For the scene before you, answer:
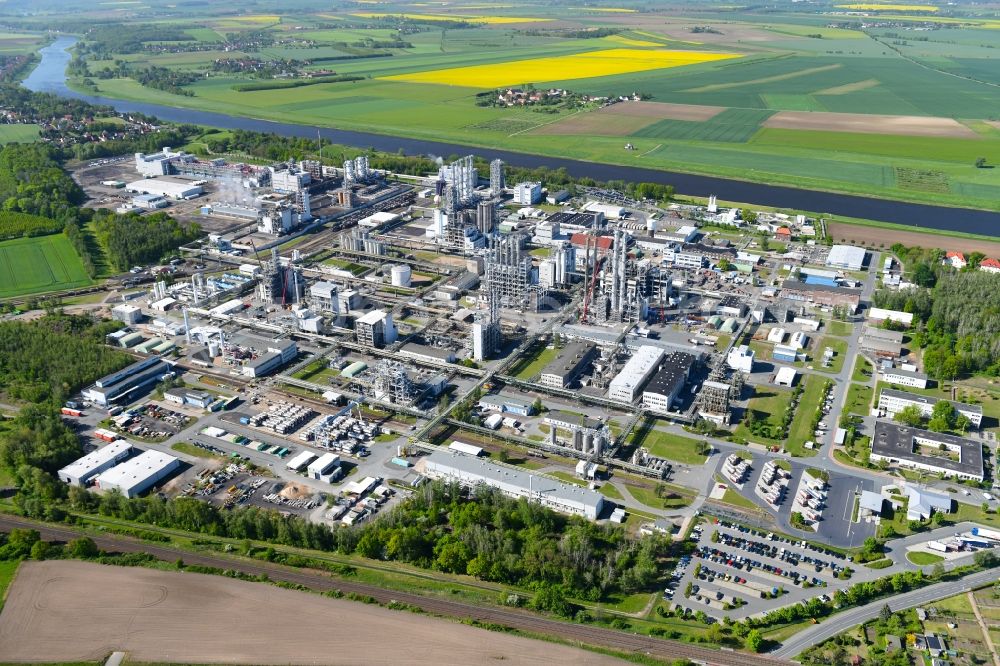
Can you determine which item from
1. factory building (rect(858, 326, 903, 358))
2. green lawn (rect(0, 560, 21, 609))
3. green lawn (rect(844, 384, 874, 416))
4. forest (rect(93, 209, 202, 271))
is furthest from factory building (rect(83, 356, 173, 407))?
factory building (rect(858, 326, 903, 358))

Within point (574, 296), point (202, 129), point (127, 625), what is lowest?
point (127, 625)

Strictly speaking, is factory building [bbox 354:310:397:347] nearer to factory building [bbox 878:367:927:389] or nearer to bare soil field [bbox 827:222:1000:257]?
factory building [bbox 878:367:927:389]

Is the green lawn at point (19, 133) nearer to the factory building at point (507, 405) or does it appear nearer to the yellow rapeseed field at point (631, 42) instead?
the factory building at point (507, 405)

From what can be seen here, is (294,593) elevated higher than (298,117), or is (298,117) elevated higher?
(298,117)

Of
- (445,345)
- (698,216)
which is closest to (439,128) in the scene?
(698,216)

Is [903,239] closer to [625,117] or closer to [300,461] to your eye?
[625,117]

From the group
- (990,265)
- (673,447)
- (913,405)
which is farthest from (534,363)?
(990,265)

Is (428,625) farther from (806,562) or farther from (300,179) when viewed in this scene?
(300,179)

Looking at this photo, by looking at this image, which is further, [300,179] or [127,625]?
[300,179]
